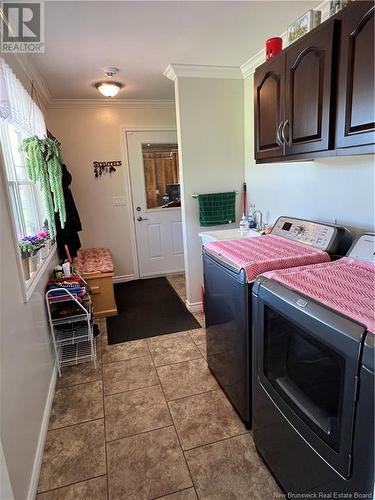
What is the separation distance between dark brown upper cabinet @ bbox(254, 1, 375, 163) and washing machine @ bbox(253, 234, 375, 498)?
553mm

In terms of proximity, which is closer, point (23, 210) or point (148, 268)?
point (23, 210)

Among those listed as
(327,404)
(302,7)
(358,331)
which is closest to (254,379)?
(327,404)

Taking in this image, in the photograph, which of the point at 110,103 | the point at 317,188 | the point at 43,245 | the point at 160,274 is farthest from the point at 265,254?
the point at 110,103

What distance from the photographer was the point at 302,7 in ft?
6.13

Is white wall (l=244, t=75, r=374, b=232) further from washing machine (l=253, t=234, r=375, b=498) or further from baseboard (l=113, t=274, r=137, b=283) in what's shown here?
baseboard (l=113, t=274, r=137, b=283)

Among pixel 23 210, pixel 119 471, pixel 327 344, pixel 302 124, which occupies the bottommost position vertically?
pixel 119 471

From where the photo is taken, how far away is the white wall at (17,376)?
49.1 inches

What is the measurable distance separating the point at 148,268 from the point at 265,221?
2.19m

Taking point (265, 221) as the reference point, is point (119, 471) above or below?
below

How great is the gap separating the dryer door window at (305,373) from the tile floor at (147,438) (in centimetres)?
58

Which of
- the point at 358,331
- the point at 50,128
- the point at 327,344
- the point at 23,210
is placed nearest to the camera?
the point at 358,331

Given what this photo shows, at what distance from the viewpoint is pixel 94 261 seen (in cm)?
358

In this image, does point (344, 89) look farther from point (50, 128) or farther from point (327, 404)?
point (50, 128)

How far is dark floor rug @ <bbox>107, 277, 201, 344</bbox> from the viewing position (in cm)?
298
